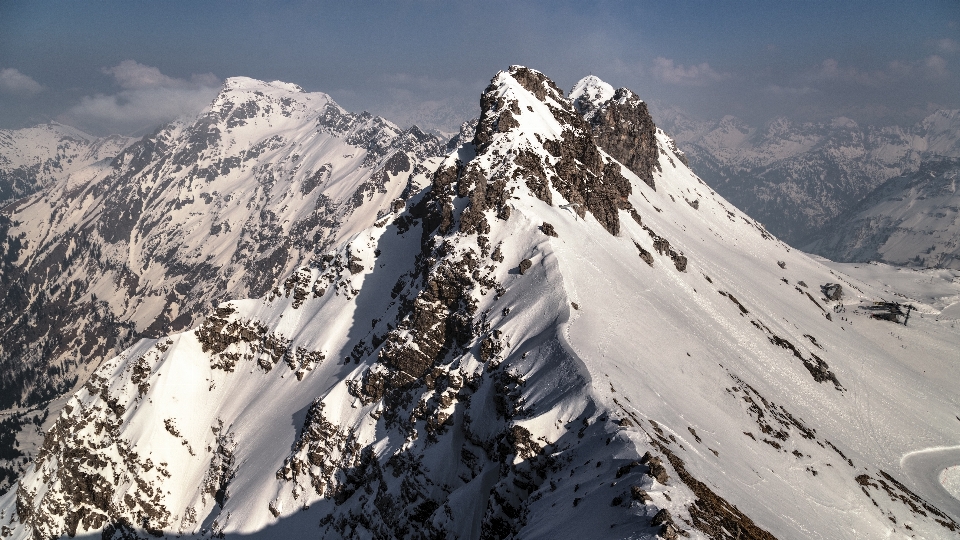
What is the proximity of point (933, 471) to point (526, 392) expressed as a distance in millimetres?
70161

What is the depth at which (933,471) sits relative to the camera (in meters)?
72.1

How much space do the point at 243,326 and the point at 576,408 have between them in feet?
345

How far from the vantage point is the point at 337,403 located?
3396 inches

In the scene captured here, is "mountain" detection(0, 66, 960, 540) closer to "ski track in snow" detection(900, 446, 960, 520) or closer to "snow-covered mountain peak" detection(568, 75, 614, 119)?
"ski track in snow" detection(900, 446, 960, 520)

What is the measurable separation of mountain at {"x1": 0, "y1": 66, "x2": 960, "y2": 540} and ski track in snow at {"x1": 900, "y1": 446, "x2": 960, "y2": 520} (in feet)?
1.68

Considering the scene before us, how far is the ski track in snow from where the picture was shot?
2564 inches

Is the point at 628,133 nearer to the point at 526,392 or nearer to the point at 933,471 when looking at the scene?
the point at 933,471

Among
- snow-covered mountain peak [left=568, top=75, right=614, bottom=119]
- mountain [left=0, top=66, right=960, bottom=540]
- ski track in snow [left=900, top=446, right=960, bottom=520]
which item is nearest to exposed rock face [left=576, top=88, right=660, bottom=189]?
snow-covered mountain peak [left=568, top=75, right=614, bottom=119]

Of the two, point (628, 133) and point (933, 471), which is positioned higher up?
point (628, 133)

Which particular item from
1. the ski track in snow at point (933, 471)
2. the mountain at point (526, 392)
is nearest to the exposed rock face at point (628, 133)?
the mountain at point (526, 392)

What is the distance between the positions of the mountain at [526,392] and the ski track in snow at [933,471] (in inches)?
20.1

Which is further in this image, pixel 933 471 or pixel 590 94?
pixel 590 94

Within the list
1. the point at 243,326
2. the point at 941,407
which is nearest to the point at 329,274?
the point at 243,326

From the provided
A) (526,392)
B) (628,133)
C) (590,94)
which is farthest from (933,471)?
(590,94)
